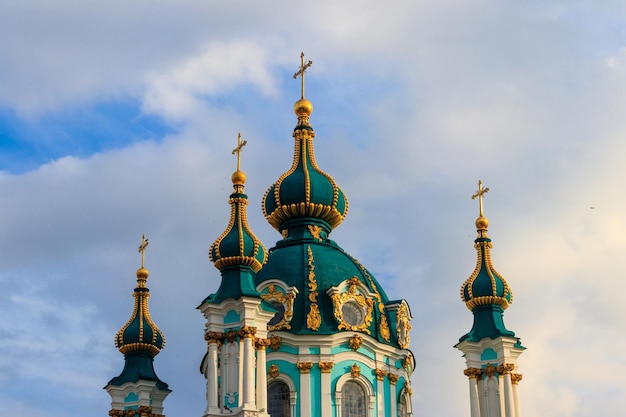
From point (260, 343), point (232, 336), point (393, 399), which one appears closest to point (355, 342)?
point (393, 399)

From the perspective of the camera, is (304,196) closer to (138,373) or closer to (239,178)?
(239,178)

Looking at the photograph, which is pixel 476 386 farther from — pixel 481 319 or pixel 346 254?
pixel 346 254

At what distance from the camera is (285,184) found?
4931 centimetres

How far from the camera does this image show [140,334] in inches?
1896

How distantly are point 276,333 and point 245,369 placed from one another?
155 inches

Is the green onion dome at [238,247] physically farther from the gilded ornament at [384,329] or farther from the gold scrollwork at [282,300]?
the gilded ornament at [384,329]

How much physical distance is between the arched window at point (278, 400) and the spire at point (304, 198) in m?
5.89

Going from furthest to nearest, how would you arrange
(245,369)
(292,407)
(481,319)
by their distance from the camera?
1. (481,319)
2. (292,407)
3. (245,369)

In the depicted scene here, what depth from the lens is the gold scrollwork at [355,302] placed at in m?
46.0

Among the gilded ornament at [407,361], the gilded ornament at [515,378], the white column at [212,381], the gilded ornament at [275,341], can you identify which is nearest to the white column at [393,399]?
the gilded ornament at [407,361]

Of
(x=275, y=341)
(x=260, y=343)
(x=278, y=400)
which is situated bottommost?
(x=278, y=400)

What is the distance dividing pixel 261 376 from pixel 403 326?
6.67 m

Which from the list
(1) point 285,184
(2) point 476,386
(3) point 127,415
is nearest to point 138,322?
(3) point 127,415

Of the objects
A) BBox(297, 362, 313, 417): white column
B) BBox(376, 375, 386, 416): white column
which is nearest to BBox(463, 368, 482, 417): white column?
BBox(376, 375, 386, 416): white column
